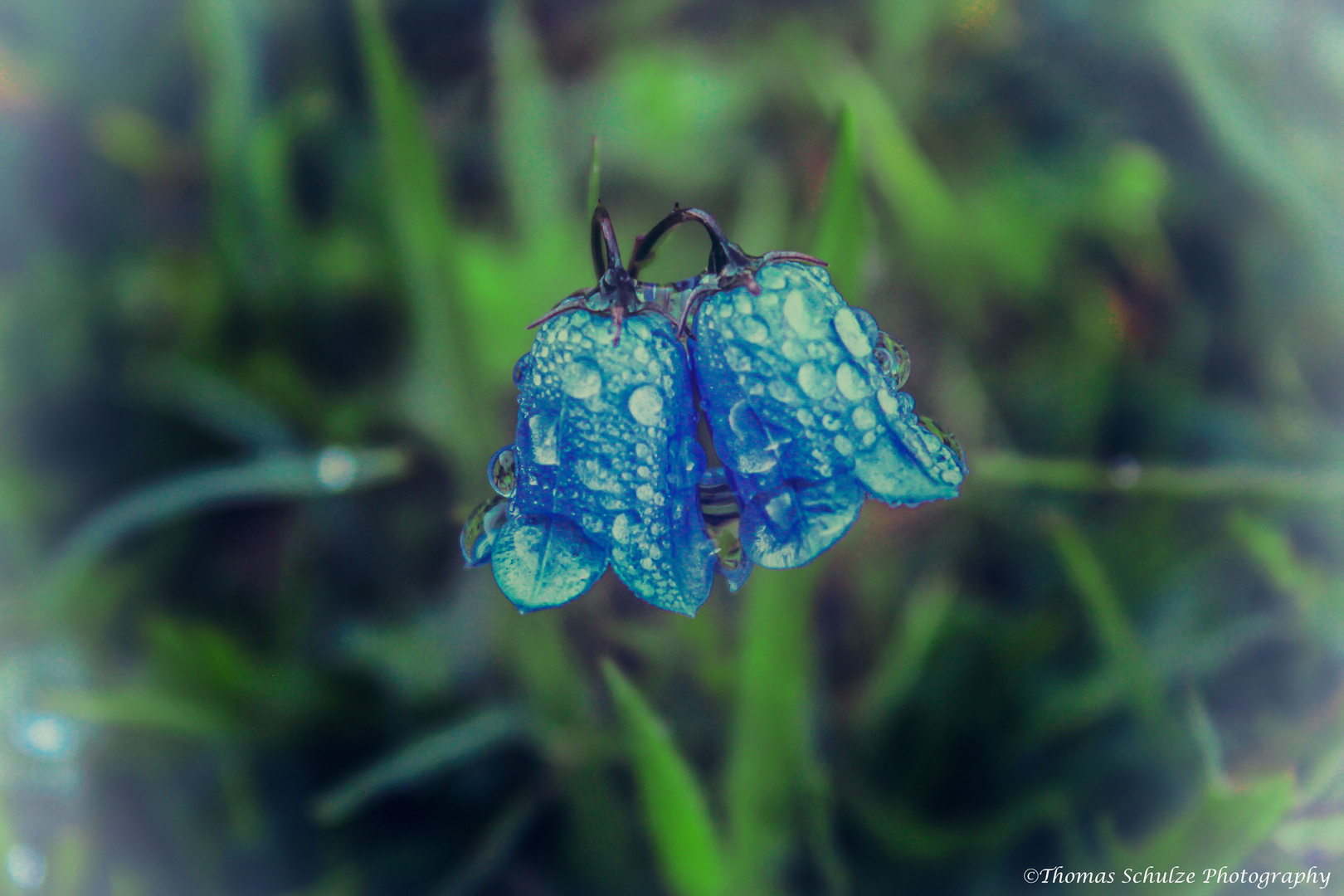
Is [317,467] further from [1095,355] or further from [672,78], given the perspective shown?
[1095,355]

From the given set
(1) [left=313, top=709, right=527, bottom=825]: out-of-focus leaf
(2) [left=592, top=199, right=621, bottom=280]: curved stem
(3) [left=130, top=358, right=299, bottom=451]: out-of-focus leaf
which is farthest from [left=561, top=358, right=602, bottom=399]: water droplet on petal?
(3) [left=130, top=358, right=299, bottom=451]: out-of-focus leaf

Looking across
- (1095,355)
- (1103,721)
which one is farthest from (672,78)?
(1103,721)

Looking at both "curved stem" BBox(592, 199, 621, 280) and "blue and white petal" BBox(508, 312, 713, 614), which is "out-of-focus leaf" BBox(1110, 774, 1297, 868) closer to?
"blue and white petal" BBox(508, 312, 713, 614)

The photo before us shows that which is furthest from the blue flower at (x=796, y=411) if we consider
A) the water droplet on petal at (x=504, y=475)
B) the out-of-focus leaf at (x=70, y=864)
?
the out-of-focus leaf at (x=70, y=864)

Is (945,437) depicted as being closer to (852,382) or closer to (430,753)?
(852,382)

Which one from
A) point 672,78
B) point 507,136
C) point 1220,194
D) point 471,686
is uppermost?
point 672,78

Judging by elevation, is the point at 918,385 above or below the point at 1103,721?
above
